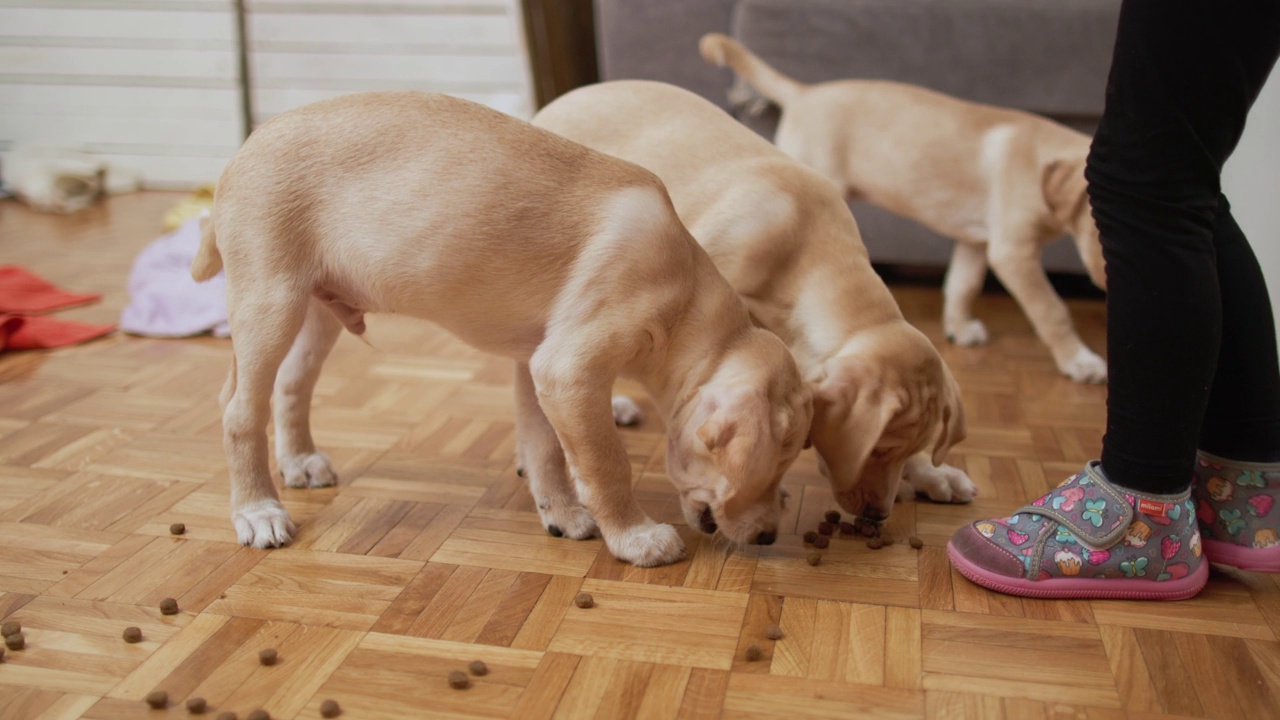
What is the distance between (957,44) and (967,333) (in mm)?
988

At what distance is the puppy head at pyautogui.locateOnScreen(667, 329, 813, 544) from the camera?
196cm

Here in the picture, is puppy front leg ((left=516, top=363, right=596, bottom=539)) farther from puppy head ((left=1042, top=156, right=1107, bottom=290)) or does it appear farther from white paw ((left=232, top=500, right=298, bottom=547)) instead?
puppy head ((left=1042, top=156, right=1107, bottom=290))

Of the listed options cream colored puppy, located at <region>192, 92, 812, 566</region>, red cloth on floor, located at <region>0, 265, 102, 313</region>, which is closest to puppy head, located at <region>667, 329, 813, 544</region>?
cream colored puppy, located at <region>192, 92, 812, 566</region>

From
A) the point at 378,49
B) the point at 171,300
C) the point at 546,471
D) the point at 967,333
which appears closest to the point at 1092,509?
the point at 546,471

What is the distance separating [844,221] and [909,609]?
2.83 ft

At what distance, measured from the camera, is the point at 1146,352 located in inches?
70.9

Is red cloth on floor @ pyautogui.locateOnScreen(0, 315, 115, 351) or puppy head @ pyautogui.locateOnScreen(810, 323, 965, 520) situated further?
red cloth on floor @ pyautogui.locateOnScreen(0, 315, 115, 351)

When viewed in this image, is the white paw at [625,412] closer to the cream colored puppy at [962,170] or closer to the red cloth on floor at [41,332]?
the cream colored puppy at [962,170]

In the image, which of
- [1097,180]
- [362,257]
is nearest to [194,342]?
[362,257]

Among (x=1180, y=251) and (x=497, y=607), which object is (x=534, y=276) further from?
(x=1180, y=251)

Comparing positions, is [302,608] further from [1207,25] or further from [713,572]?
[1207,25]

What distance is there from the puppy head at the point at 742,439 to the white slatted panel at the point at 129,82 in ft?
17.0

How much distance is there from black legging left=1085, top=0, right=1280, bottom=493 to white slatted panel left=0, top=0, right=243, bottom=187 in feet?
18.6

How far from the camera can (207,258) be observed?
7.38ft
